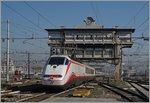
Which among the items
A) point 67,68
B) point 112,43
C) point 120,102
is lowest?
point 120,102

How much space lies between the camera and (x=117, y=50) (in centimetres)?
5956

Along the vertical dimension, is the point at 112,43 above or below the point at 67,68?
above

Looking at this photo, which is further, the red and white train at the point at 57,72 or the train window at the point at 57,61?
the train window at the point at 57,61

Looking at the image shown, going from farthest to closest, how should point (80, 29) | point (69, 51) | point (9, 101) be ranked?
point (80, 29) → point (69, 51) → point (9, 101)

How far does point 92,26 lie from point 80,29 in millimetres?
2577

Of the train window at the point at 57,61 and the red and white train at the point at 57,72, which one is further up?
the train window at the point at 57,61

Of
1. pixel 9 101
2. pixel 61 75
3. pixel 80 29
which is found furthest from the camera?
pixel 80 29

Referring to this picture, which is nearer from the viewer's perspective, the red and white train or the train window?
the red and white train

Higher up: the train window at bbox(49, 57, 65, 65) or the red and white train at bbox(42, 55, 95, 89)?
the train window at bbox(49, 57, 65, 65)

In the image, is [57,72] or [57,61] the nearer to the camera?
[57,72]

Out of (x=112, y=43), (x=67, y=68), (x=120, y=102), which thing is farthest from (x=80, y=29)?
(x=120, y=102)

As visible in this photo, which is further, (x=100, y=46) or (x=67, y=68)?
(x=100, y=46)

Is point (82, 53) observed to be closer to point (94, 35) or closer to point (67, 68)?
point (94, 35)

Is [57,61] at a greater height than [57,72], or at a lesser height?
greater
